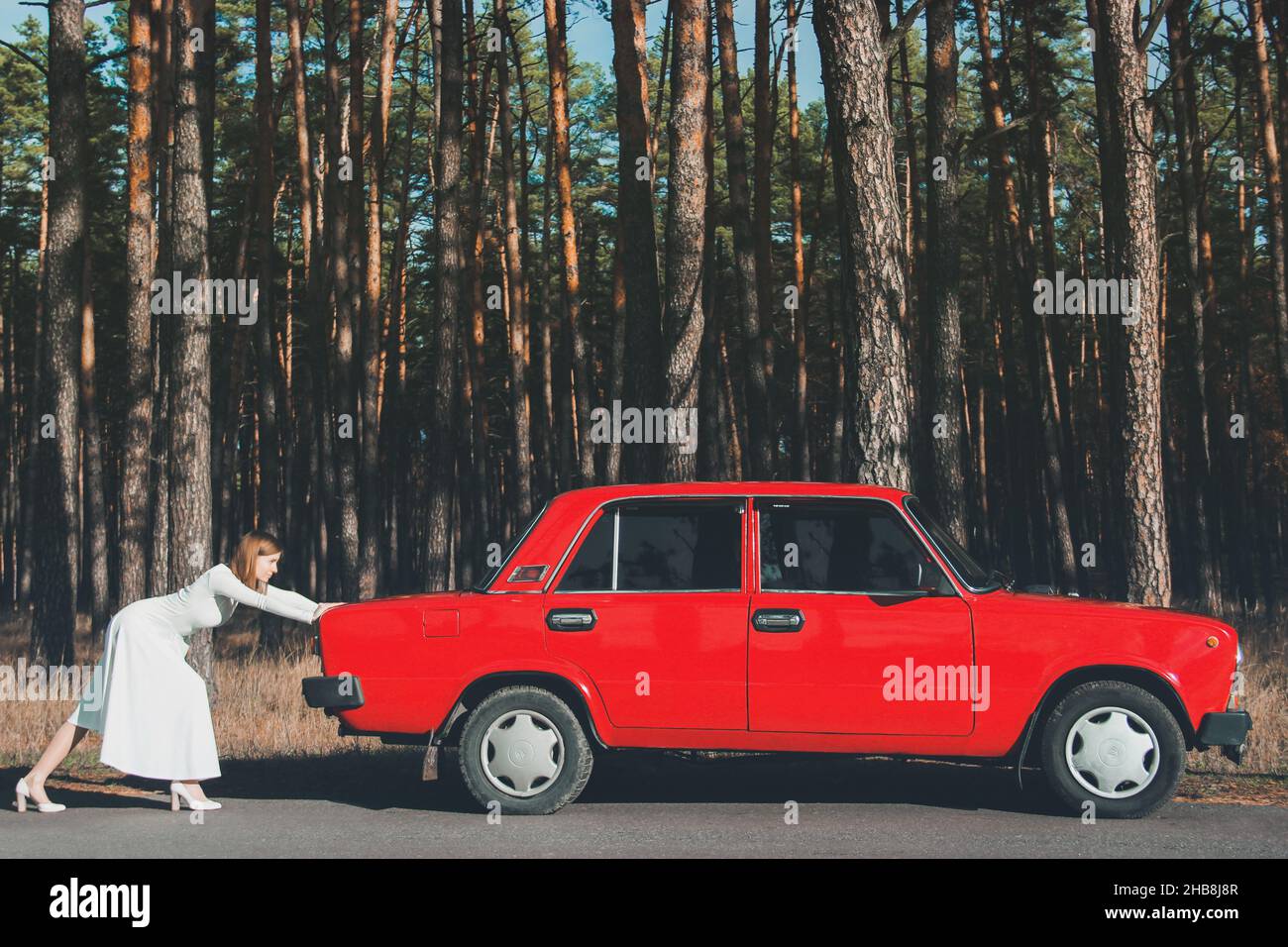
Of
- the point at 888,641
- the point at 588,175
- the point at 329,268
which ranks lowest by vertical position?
the point at 888,641

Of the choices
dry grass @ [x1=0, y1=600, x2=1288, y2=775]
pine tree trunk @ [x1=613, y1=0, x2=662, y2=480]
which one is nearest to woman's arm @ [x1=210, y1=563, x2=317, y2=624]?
dry grass @ [x1=0, y1=600, x2=1288, y2=775]

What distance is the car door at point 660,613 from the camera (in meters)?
7.89

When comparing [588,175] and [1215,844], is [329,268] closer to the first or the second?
[1215,844]

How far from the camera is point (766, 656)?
7.86 metres

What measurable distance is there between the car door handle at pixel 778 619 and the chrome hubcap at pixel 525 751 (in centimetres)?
132

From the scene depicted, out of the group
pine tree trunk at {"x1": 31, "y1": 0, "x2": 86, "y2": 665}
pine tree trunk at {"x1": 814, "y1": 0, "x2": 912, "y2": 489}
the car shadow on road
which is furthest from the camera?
pine tree trunk at {"x1": 31, "y1": 0, "x2": 86, "y2": 665}

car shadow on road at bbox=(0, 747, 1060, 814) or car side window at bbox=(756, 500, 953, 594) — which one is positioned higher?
car side window at bbox=(756, 500, 953, 594)

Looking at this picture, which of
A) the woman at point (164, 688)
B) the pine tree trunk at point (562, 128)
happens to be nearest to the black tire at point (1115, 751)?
the woman at point (164, 688)

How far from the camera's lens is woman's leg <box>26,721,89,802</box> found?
813 centimetres

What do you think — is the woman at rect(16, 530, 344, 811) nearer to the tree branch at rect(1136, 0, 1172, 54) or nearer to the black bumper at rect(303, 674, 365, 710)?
the black bumper at rect(303, 674, 365, 710)

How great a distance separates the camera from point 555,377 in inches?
1800

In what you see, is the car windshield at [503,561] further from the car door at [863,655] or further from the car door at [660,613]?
the car door at [863,655]
